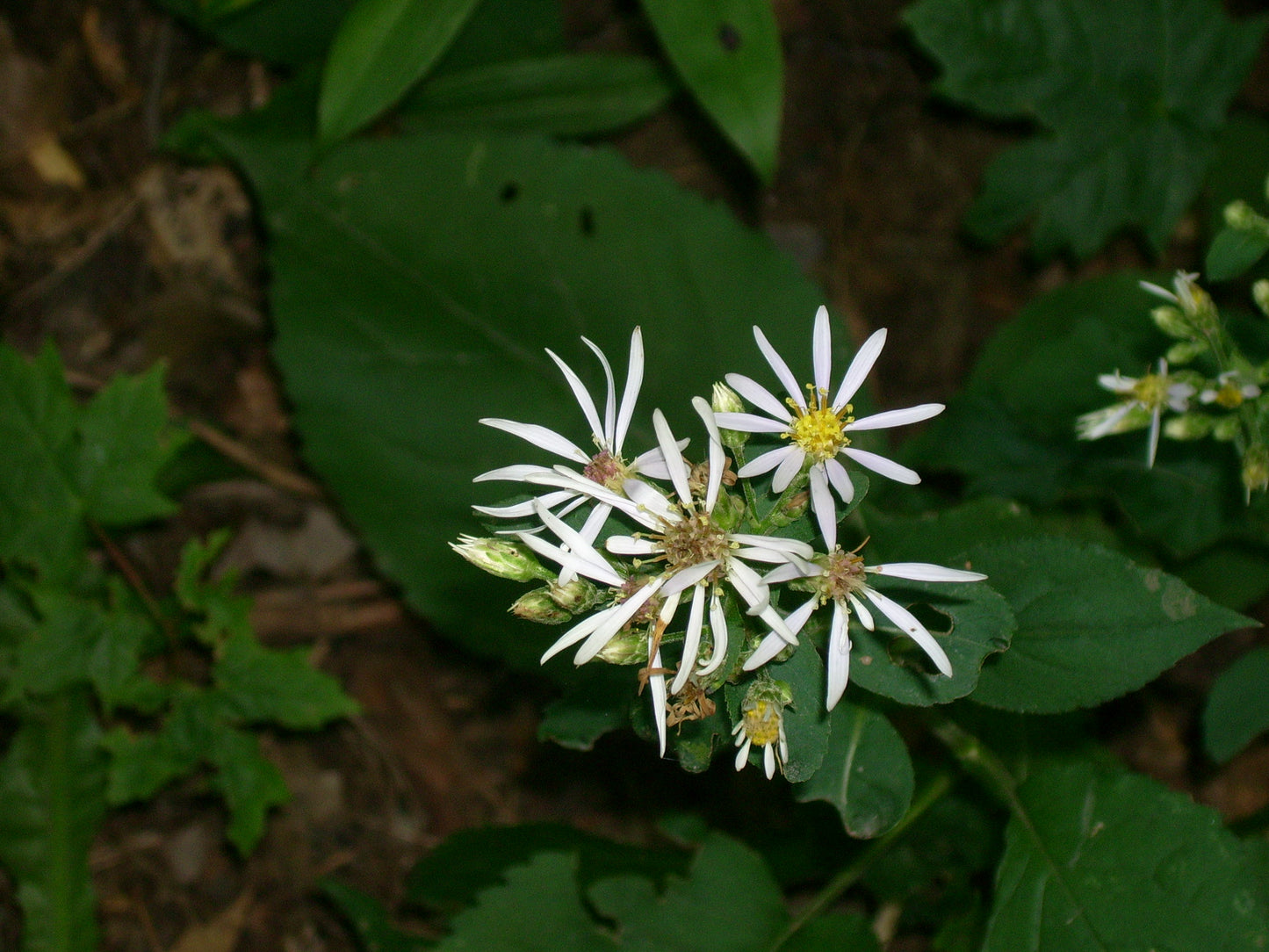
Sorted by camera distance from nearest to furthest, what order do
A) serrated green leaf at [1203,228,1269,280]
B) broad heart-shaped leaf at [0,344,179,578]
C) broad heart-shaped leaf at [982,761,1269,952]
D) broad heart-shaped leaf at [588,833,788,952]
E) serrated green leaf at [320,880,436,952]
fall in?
broad heart-shaped leaf at [982,761,1269,952] < serrated green leaf at [1203,228,1269,280] < broad heart-shaped leaf at [588,833,788,952] < broad heart-shaped leaf at [0,344,179,578] < serrated green leaf at [320,880,436,952]

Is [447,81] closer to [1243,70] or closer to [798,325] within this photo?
[798,325]

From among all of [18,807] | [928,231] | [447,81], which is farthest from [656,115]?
[18,807]

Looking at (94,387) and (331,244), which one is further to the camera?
(94,387)

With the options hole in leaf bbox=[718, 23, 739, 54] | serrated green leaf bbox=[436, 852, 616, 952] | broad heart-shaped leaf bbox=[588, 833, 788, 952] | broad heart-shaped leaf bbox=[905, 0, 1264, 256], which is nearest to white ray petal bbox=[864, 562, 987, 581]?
broad heart-shaped leaf bbox=[588, 833, 788, 952]

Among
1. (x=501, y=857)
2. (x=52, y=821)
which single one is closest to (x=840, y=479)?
(x=501, y=857)

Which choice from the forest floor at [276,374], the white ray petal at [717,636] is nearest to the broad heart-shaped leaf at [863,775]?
the white ray petal at [717,636]

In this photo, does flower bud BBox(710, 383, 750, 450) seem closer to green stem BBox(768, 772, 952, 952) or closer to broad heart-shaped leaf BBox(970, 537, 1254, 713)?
broad heart-shaped leaf BBox(970, 537, 1254, 713)
